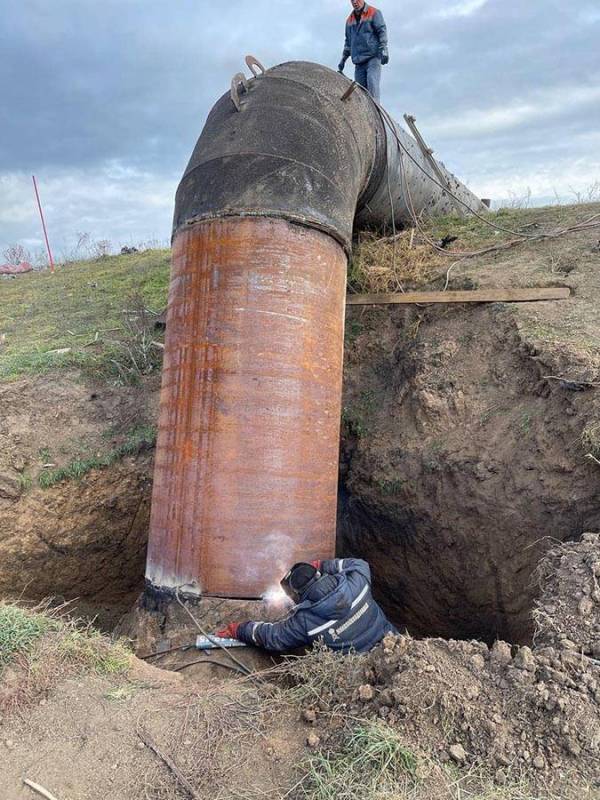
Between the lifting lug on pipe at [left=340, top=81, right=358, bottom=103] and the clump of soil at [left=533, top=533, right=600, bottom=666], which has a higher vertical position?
the lifting lug on pipe at [left=340, top=81, right=358, bottom=103]

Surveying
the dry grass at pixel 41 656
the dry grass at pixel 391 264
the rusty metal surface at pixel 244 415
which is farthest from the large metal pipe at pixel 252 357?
the dry grass at pixel 391 264

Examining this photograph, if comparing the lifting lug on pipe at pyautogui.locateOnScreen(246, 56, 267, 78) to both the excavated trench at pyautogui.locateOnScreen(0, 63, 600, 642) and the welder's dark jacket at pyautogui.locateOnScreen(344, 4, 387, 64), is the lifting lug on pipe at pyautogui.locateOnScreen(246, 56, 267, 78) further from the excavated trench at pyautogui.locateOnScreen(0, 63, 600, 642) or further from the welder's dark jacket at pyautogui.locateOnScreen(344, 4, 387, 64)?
the welder's dark jacket at pyautogui.locateOnScreen(344, 4, 387, 64)

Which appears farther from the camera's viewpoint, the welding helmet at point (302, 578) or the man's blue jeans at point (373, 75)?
the man's blue jeans at point (373, 75)

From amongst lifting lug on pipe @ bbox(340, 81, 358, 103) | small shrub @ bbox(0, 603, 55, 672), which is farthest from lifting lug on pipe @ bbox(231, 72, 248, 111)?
small shrub @ bbox(0, 603, 55, 672)

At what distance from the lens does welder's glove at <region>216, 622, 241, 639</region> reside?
3797 millimetres

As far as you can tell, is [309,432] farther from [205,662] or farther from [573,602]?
[573,602]

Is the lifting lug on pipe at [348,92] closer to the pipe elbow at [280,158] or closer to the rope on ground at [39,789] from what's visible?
the pipe elbow at [280,158]

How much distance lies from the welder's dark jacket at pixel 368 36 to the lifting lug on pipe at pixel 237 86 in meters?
3.83

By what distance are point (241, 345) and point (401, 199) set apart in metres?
3.71

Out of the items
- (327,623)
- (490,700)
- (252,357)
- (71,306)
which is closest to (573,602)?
(490,700)

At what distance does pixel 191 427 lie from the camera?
4148mm

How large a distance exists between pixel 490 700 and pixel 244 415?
2.21 m

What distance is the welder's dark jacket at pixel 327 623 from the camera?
3.57 metres

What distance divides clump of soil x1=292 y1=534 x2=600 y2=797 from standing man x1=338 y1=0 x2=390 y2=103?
7.13 m
